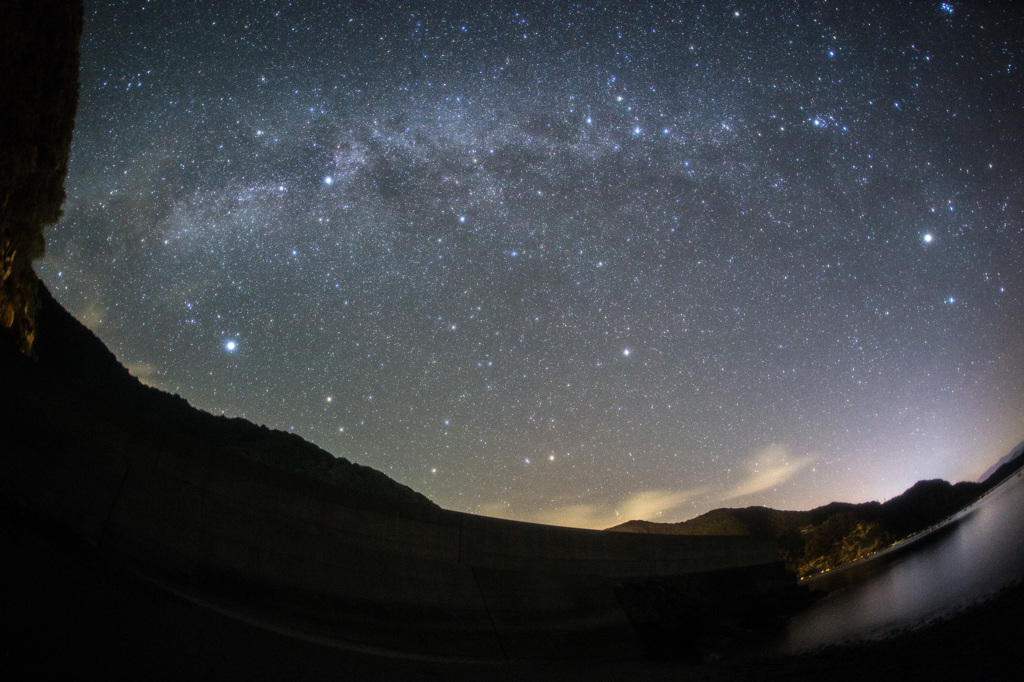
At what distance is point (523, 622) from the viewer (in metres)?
5.80

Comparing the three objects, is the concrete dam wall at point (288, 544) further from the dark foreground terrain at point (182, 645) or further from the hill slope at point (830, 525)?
the hill slope at point (830, 525)

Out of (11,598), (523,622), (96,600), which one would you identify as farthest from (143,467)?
(523,622)

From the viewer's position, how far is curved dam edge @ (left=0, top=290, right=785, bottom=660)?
10.6ft

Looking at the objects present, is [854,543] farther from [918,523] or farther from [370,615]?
[370,615]

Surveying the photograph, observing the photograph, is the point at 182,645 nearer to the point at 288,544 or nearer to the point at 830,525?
the point at 288,544

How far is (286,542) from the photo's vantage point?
4207mm

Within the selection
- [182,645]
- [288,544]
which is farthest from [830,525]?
[182,645]

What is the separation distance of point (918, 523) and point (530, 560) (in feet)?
200

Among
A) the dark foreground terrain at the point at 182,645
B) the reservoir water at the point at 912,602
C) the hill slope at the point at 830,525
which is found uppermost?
the dark foreground terrain at the point at 182,645

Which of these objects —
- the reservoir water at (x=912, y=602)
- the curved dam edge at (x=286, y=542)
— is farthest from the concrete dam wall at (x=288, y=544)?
the reservoir water at (x=912, y=602)

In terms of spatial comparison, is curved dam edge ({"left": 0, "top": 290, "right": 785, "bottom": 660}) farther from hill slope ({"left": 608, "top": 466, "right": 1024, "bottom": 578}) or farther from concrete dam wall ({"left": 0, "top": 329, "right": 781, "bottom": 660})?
hill slope ({"left": 608, "top": 466, "right": 1024, "bottom": 578})

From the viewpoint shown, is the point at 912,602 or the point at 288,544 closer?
the point at 288,544

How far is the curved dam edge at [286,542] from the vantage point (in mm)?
3240

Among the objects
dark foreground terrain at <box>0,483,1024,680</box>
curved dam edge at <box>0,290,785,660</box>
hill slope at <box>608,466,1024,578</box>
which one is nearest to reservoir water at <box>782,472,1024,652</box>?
dark foreground terrain at <box>0,483,1024,680</box>
